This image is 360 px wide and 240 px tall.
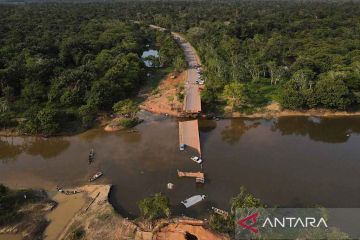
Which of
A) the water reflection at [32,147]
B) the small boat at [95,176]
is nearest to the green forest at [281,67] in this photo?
the small boat at [95,176]

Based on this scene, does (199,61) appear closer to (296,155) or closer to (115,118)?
(115,118)

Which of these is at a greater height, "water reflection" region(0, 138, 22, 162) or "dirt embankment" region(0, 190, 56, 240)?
"water reflection" region(0, 138, 22, 162)

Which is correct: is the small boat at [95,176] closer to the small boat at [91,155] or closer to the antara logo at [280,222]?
the small boat at [91,155]

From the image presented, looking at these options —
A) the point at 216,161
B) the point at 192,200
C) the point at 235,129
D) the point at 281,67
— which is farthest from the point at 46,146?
the point at 281,67

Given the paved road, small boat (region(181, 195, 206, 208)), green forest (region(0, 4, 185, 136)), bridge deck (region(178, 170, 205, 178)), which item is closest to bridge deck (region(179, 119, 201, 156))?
the paved road
